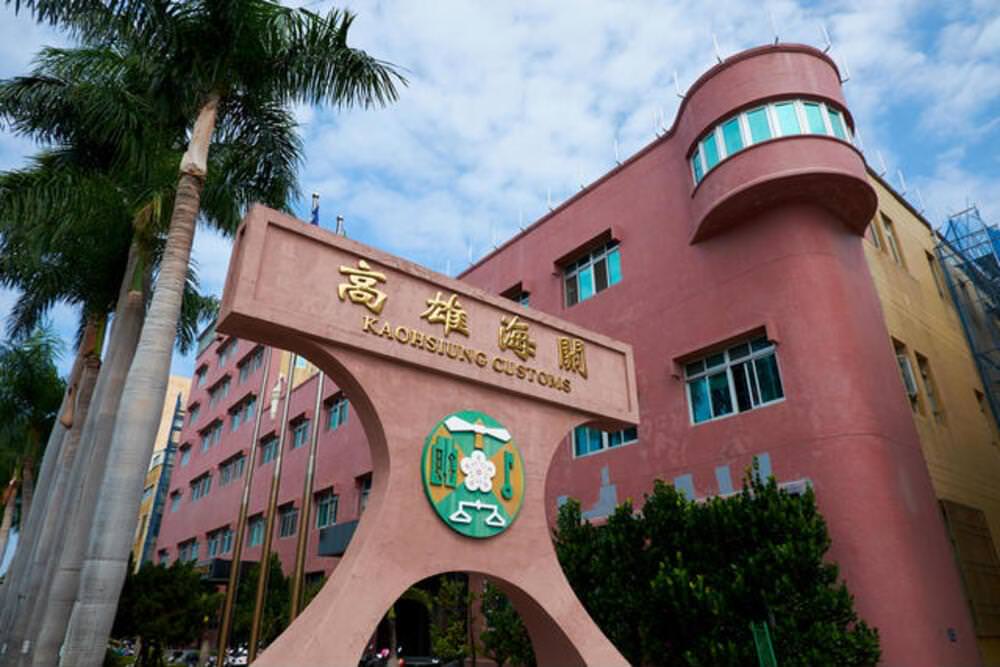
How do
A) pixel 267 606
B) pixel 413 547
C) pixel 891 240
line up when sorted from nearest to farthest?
pixel 413 547 → pixel 891 240 → pixel 267 606

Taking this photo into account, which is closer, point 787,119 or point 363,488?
point 787,119

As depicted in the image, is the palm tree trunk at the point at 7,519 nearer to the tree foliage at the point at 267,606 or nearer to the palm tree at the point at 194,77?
the tree foliage at the point at 267,606

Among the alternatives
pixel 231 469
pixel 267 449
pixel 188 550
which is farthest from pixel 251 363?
pixel 188 550

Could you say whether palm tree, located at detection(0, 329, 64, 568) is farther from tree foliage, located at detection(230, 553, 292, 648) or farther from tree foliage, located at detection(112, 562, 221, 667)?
tree foliage, located at detection(112, 562, 221, 667)

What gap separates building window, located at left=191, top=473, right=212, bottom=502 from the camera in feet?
124

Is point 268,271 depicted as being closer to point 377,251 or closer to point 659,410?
point 377,251

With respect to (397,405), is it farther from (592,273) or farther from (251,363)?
(251,363)

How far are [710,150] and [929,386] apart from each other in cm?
798

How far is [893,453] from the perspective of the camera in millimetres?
12664

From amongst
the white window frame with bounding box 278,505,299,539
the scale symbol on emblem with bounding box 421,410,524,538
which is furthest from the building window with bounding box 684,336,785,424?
the white window frame with bounding box 278,505,299,539

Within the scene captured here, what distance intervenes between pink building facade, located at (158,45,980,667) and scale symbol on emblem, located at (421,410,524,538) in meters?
Result: 7.32

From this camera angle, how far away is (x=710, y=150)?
1586 centimetres

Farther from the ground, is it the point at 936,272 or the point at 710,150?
the point at 710,150

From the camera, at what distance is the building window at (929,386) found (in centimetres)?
1579
